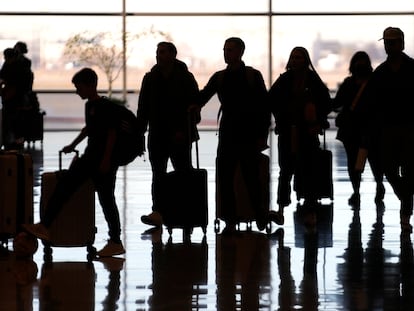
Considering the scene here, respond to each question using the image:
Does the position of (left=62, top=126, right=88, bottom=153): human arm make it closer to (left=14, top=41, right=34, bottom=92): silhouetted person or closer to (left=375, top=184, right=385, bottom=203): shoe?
(left=375, top=184, right=385, bottom=203): shoe

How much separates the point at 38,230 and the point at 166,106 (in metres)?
2.35

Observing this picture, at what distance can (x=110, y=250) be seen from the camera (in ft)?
30.1

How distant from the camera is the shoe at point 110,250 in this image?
30.0 ft

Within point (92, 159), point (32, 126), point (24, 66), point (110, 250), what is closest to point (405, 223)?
point (110, 250)

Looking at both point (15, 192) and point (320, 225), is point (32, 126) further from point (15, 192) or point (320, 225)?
point (15, 192)

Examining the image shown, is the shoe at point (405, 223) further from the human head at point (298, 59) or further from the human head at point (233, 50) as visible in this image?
the human head at point (233, 50)

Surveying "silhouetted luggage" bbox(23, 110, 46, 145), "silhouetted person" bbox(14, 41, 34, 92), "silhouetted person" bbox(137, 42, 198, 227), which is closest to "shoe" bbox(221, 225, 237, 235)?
"silhouetted person" bbox(137, 42, 198, 227)

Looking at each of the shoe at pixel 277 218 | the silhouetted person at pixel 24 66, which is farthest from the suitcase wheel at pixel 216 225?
the silhouetted person at pixel 24 66

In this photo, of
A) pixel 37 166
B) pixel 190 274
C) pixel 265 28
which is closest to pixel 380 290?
pixel 190 274

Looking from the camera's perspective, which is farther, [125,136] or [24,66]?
[24,66]

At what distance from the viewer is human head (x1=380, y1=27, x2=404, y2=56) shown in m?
10.2

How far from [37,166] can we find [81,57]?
11976mm

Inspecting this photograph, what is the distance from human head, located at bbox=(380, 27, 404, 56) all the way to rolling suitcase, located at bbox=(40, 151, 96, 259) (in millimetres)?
2827

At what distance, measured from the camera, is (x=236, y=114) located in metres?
10.2
